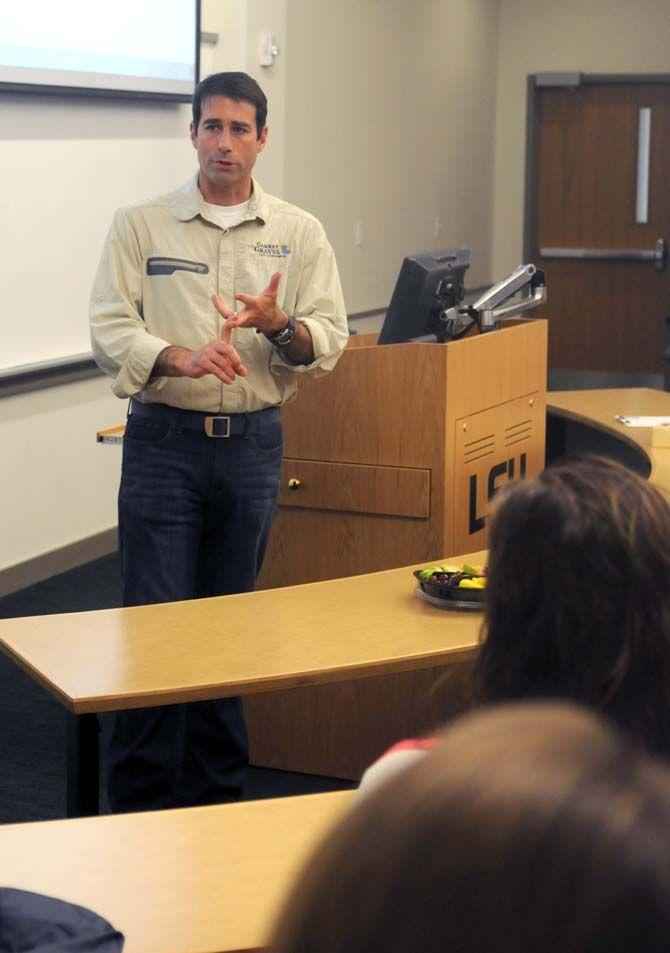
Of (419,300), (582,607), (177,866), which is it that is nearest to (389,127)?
(419,300)

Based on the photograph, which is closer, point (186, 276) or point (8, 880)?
point (8, 880)

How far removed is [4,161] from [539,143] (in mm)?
6535

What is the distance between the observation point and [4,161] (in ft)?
16.0

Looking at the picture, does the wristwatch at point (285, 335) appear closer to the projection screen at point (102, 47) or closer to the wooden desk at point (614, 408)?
the wooden desk at point (614, 408)

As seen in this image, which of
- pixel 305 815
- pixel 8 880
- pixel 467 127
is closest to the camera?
pixel 8 880

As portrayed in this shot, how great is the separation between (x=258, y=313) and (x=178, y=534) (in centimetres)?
50

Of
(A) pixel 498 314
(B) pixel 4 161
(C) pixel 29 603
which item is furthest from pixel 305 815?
(B) pixel 4 161

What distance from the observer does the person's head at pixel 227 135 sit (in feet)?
9.52

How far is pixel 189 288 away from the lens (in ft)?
9.52

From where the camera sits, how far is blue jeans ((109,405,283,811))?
2840mm

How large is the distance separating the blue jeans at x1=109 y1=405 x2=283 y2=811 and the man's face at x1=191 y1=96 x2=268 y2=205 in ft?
1.63

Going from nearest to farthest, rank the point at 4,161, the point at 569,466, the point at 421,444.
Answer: the point at 569,466 < the point at 421,444 < the point at 4,161

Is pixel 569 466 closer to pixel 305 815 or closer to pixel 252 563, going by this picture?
pixel 305 815

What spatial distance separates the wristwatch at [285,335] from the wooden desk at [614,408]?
150 cm
